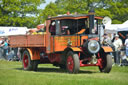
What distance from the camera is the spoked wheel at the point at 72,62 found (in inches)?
522

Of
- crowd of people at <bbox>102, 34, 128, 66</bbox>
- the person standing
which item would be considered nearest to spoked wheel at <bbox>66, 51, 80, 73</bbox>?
crowd of people at <bbox>102, 34, 128, 66</bbox>

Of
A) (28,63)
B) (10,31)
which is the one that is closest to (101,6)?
(10,31)

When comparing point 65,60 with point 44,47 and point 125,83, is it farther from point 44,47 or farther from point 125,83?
point 125,83

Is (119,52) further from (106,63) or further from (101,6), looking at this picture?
(101,6)

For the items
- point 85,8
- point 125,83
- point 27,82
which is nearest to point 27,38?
point 27,82

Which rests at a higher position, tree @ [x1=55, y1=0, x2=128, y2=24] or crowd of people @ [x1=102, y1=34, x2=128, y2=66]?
tree @ [x1=55, y1=0, x2=128, y2=24]

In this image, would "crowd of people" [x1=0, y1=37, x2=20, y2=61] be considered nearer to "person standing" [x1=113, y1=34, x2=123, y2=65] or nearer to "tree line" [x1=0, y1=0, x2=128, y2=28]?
"person standing" [x1=113, y1=34, x2=123, y2=65]

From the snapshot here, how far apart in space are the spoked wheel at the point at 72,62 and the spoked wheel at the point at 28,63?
8.29 feet

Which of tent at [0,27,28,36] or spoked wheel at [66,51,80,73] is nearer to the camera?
spoked wheel at [66,51,80,73]

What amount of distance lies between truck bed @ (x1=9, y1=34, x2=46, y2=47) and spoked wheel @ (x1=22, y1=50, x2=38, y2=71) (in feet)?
1.45

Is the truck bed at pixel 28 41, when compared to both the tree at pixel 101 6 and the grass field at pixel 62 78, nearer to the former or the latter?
the grass field at pixel 62 78

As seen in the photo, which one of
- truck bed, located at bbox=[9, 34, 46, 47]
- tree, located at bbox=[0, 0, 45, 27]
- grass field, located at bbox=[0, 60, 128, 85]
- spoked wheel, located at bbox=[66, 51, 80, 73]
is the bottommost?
grass field, located at bbox=[0, 60, 128, 85]

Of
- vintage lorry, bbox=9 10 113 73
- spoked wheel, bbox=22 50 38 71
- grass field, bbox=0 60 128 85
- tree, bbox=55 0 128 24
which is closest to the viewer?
grass field, bbox=0 60 128 85

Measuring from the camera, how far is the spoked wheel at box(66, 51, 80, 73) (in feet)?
43.5
